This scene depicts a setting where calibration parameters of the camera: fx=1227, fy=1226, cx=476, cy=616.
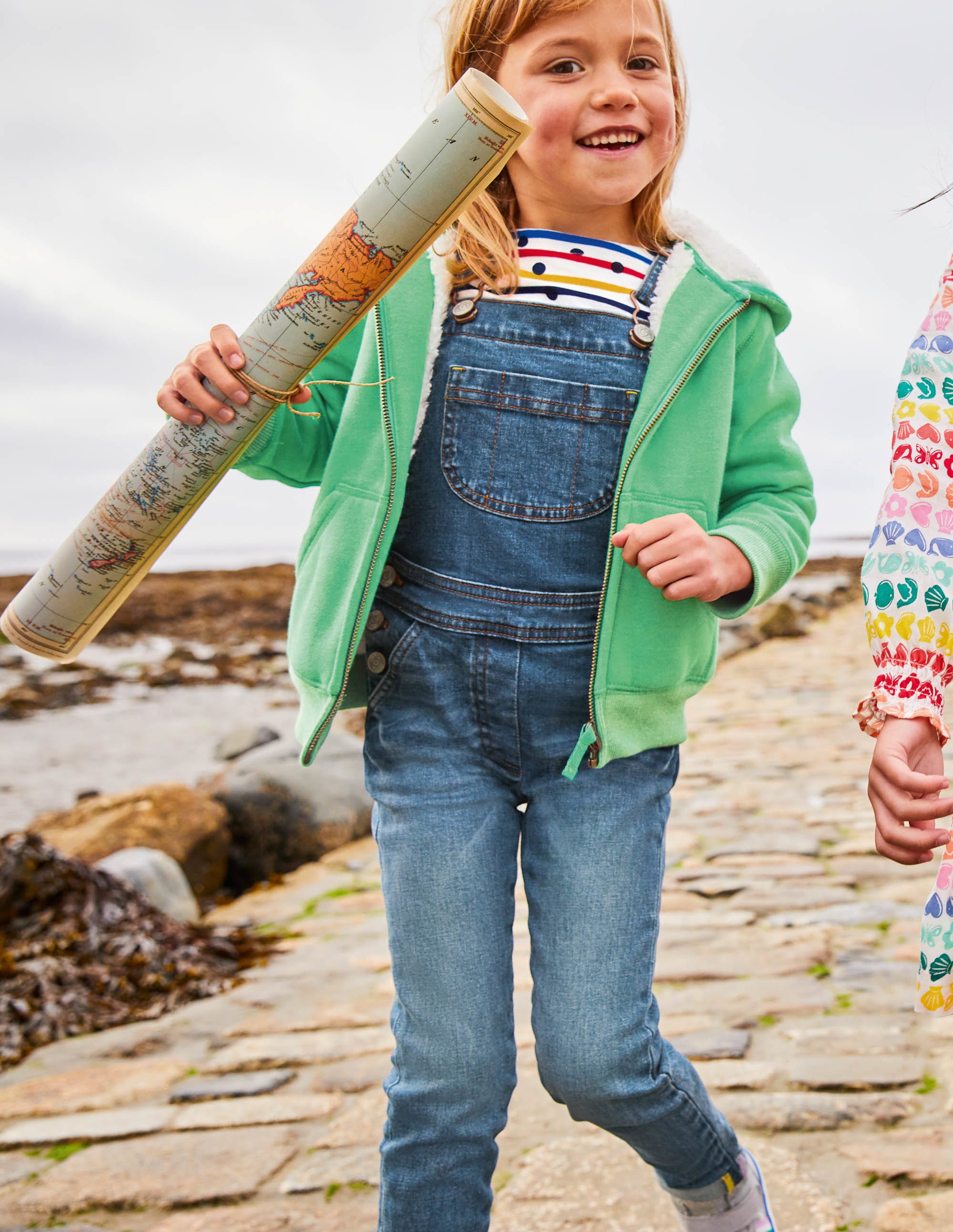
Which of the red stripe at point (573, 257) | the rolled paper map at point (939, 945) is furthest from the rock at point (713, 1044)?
the red stripe at point (573, 257)

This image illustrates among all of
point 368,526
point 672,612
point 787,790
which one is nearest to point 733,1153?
point 672,612

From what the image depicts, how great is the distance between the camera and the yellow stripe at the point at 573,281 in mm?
2137

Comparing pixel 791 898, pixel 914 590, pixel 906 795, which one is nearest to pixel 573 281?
pixel 914 590

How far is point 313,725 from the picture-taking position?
2045 millimetres

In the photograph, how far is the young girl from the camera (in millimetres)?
1938

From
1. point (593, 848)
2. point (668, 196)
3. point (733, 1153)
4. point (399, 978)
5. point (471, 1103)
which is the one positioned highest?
point (668, 196)

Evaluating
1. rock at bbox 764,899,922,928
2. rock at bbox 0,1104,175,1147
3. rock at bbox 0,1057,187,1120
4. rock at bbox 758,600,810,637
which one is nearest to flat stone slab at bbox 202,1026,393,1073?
rock at bbox 0,1057,187,1120

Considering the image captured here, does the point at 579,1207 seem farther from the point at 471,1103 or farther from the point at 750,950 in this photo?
the point at 750,950

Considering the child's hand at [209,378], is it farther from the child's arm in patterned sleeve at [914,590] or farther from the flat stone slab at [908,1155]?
the flat stone slab at [908,1155]

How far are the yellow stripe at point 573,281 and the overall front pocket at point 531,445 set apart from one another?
203 mm

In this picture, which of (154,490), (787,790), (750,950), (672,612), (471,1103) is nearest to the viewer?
(154,490)

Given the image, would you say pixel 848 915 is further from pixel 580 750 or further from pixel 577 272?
pixel 577 272

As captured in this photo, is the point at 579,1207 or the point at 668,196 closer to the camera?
the point at 668,196

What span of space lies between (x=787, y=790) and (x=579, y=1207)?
163 inches
